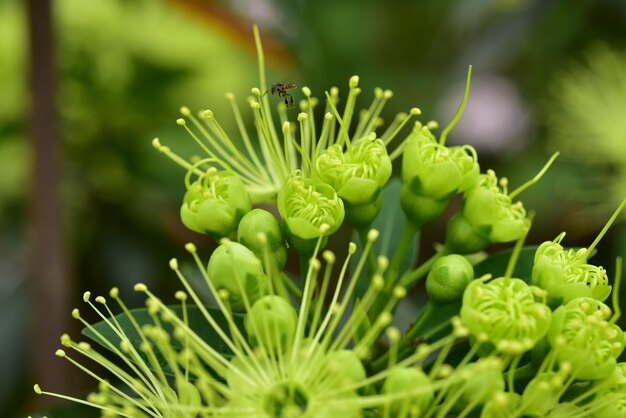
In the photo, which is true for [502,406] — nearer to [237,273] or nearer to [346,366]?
[346,366]

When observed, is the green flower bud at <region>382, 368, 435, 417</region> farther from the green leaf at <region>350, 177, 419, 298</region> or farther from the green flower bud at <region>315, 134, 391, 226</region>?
the green leaf at <region>350, 177, 419, 298</region>

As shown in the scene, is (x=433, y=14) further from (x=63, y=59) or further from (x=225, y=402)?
(x=225, y=402)

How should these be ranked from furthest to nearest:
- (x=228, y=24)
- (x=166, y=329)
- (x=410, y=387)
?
(x=228, y=24) < (x=166, y=329) < (x=410, y=387)

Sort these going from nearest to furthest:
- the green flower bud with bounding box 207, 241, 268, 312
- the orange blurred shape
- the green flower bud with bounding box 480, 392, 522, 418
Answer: the green flower bud with bounding box 480, 392, 522, 418 → the green flower bud with bounding box 207, 241, 268, 312 → the orange blurred shape

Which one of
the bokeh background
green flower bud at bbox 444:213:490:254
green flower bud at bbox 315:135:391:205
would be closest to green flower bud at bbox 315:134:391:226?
green flower bud at bbox 315:135:391:205

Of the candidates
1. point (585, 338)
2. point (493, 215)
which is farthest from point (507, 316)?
point (493, 215)

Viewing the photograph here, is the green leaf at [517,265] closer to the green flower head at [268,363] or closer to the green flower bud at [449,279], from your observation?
the green flower bud at [449,279]

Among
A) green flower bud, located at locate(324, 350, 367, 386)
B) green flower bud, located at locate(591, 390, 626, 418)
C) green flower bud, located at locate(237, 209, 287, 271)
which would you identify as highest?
green flower bud, located at locate(237, 209, 287, 271)
